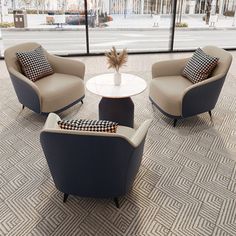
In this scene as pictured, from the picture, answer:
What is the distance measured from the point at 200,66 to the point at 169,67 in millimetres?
473

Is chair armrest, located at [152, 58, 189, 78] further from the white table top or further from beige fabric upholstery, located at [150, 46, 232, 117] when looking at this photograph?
the white table top

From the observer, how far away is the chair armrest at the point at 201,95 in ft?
10.1

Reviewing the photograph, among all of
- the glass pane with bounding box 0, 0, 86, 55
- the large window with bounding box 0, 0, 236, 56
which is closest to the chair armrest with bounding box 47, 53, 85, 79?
the large window with bounding box 0, 0, 236, 56

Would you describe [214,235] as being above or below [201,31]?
below

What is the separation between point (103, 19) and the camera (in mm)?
6648

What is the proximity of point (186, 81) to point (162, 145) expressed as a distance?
95cm

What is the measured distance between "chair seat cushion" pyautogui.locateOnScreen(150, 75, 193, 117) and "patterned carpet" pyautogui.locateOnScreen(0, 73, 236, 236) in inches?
9.2

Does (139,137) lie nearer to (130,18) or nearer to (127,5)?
(127,5)

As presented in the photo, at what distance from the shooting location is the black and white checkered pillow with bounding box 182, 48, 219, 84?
3258 millimetres

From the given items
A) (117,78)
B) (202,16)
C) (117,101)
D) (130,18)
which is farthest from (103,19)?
(117,101)

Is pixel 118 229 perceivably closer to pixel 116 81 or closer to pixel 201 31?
pixel 116 81

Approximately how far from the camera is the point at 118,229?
2.07 m

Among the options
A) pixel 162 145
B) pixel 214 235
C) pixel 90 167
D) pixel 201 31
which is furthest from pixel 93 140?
pixel 201 31

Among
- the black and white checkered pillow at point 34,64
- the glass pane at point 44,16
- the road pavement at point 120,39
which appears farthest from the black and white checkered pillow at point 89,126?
the road pavement at point 120,39
